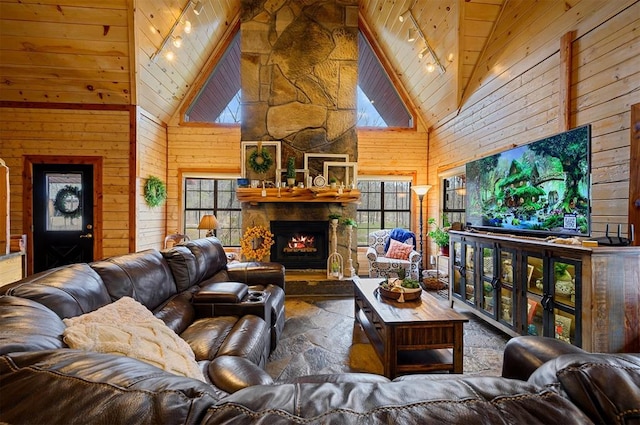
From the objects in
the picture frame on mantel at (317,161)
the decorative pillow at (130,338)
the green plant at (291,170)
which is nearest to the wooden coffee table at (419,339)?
the decorative pillow at (130,338)

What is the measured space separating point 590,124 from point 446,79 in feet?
8.41

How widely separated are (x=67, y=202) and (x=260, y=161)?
308 cm

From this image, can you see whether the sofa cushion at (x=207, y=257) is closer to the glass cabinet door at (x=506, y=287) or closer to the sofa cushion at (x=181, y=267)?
→ the sofa cushion at (x=181, y=267)

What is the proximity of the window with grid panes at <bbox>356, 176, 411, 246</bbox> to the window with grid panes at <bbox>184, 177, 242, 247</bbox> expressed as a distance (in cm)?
273

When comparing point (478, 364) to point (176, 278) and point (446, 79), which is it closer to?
point (176, 278)

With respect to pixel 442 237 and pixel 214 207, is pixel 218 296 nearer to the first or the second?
pixel 442 237

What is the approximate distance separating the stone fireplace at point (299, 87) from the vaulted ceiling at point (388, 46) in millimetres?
476

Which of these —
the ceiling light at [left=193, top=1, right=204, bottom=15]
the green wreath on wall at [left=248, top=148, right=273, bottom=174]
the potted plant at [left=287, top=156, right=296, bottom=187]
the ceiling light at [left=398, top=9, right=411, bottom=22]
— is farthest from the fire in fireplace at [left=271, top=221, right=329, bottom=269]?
the ceiling light at [left=398, top=9, right=411, bottom=22]

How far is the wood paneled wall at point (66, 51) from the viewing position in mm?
3561

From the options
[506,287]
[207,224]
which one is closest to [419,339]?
[506,287]

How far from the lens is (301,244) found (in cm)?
495

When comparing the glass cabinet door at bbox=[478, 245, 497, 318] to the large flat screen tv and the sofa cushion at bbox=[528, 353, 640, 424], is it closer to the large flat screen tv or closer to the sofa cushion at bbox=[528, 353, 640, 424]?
the large flat screen tv

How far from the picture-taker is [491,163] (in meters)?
3.72

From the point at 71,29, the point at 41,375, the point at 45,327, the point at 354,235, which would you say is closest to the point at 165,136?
the point at 71,29
